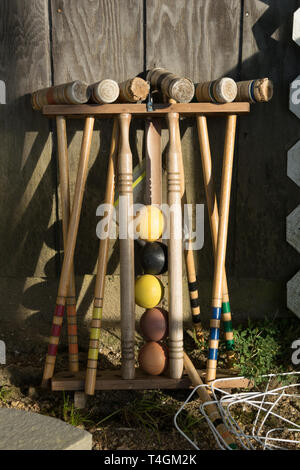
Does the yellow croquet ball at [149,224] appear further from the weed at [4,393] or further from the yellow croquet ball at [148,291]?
the weed at [4,393]

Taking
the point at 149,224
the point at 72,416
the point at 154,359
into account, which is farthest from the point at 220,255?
the point at 72,416

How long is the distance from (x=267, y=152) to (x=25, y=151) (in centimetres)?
101

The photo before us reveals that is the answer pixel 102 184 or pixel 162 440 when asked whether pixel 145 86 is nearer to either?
pixel 102 184

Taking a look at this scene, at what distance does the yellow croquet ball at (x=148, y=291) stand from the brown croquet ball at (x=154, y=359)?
157 mm

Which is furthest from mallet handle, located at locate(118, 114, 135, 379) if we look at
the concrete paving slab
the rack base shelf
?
the concrete paving slab

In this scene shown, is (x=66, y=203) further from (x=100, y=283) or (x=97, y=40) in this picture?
(x=97, y=40)

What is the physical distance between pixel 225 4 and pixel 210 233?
914mm

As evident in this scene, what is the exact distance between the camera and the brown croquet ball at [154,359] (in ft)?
5.92

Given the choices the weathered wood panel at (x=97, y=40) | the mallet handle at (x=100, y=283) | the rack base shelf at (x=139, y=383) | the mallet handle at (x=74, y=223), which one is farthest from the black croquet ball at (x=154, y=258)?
the weathered wood panel at (x=97, y=40)

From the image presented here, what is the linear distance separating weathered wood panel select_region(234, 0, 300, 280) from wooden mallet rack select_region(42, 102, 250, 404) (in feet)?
0.75

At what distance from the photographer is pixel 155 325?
1824 mm

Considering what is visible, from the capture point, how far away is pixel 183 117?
6.51ft

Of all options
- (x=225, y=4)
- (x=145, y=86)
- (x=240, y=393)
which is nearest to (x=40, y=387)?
(x=240, y=393)

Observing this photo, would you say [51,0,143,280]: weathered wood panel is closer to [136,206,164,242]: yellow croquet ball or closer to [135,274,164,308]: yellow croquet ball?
[136,206,164,242]: yellow croquet ball
